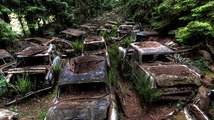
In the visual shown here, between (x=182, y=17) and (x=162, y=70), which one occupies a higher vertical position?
(x=182, y=17)

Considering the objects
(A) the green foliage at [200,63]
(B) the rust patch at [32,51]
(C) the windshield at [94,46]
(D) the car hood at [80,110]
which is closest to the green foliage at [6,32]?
(B) the rust patch at [32,51]

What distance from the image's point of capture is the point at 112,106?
5.22 meters

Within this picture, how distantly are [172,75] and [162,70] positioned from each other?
416 millimetres

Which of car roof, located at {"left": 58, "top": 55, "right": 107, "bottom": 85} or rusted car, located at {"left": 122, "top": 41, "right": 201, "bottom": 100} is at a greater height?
car roof, located at {"left": 58, "top": 55, "right": 107, "bottom": 85}

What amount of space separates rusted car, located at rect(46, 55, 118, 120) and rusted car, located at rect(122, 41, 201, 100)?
1.46 meters

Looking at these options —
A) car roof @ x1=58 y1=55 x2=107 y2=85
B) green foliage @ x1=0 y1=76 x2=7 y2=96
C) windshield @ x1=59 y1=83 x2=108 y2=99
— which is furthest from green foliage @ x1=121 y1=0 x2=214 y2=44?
green foliage @ x1=0 y1=76 x2=7 y2=96

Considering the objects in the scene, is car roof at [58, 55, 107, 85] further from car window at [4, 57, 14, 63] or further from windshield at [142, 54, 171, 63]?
car window at [4, 57, 14, 63]

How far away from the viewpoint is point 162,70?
687cm

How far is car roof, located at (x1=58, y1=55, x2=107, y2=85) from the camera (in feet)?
19.1

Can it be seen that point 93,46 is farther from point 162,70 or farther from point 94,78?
point 94,78

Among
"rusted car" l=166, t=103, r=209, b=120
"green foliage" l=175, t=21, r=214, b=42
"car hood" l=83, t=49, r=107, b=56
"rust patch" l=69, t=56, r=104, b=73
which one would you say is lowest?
"rusted car" l=166, t=103, r=209, b=120

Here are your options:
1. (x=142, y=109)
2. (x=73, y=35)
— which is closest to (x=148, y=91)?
(x=142, y=109)

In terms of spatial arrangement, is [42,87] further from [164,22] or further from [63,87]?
[164,22]

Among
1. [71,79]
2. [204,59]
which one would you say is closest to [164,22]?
[204,59]
